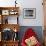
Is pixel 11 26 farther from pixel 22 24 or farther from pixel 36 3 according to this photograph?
pixel 36 3

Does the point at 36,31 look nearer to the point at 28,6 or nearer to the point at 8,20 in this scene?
the point at 28,6

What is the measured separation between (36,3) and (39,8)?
0.22 m

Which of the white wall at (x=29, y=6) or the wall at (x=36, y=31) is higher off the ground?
the white wall at (x=29, y=6)

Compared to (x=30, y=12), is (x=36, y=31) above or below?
below

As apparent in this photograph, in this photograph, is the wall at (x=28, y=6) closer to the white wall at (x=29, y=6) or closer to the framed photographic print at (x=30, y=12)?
the white wall at (x=29, y=6)

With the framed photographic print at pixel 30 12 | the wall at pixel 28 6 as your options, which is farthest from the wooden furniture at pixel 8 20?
the framed photographic print at pixel 30 12

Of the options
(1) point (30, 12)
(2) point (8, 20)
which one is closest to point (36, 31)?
(1) point (30, 12)

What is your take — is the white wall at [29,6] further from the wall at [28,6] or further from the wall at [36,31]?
the wall at [36,31]

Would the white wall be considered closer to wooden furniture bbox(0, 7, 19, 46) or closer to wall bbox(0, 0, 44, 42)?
wall bbox(0, 0, 44, 42)

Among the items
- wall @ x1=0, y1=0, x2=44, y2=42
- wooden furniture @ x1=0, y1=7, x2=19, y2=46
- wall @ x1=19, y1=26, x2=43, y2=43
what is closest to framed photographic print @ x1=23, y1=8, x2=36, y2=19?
wall @ x1=0, y1=0, x2=44, y2=42

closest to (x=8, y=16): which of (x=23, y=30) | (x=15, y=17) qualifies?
(x=15, y=17)

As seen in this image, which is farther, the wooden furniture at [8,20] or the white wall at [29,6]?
the white wall at [29,6]

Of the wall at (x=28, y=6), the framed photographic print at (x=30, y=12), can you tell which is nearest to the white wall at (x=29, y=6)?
the wall at (x=28, y=6)

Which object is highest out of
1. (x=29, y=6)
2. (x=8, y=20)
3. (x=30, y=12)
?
(x=29, y=6)
